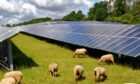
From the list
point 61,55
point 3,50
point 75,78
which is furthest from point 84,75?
point 61,55

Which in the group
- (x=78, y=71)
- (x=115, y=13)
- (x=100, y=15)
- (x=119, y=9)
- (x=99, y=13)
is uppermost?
(x=78, y=71)

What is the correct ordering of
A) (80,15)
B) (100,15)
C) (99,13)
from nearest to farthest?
(100,15) → (99,13) → (80,15)

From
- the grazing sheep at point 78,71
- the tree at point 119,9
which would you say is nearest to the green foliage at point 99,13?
the tree at point 119,9

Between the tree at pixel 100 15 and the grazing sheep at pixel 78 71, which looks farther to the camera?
the tree at pixel 100 15

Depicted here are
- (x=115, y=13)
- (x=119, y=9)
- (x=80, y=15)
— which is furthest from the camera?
(x=80, y=15)

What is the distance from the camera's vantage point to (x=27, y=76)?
2516 centimetres

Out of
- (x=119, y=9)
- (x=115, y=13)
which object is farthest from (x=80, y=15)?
(x=115, y=13)

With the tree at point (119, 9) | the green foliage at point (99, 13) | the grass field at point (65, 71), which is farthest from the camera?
the green foliage at point (99, 13)

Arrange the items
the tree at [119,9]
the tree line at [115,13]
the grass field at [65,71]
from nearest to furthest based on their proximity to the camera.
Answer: the grass field at [65,71]
the tree line at [115,13]
the tree at [119,9]

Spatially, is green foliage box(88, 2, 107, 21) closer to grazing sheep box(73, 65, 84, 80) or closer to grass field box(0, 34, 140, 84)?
grass field box(0, 34, 140, 84)

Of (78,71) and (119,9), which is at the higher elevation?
(78,71)

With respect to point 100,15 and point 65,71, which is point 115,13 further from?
point 65,71

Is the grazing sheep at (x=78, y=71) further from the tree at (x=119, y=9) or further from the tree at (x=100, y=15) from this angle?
the tree at (x=100, y=15)

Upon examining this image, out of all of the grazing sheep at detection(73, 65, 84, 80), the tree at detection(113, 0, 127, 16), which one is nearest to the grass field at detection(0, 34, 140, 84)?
the grazing sheep at detection(73, 65, 84, 80)
